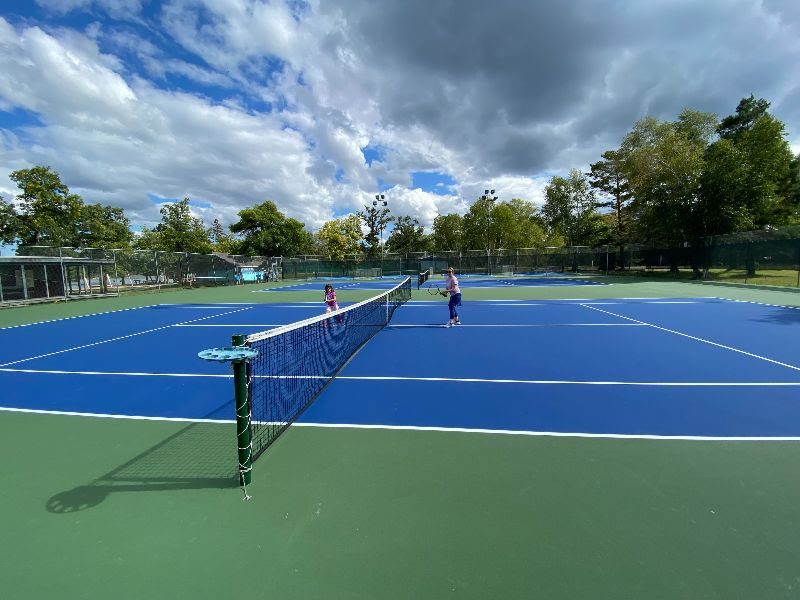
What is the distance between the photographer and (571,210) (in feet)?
236

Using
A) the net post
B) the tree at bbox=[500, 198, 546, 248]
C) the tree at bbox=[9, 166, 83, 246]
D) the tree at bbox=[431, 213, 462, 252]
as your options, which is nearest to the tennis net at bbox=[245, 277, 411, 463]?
the net post

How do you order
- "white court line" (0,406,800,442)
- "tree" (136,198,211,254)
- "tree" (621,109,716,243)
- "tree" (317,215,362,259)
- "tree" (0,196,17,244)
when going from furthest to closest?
1. "tree" (317,215,362,259)
2. "tree" (136,198,211,254)
3. "tree" (621,109,716,243)
4. "tree" (0,196,17,244)
5. "white court line" (0,406,800,442)

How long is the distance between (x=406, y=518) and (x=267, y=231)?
61036 mm

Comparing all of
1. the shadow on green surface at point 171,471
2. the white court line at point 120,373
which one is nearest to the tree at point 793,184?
the white court line at point 120,373

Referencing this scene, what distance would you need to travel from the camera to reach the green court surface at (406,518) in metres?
2.49

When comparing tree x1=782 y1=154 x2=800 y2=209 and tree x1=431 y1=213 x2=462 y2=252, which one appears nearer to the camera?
tree x1=782 y1=154 x2=800 y2=209

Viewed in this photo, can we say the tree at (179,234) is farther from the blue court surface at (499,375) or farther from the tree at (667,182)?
the tree at (667,182)

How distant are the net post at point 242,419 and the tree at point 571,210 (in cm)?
6874

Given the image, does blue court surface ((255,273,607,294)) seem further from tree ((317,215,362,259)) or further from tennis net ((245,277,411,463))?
tree ((317,215,362,259))

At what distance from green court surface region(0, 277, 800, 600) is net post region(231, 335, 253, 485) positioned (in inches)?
8.1

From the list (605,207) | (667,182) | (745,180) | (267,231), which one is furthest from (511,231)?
Result: (267,231)

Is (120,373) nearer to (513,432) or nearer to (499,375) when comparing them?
(499,375)

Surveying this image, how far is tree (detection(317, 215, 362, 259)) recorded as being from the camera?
233 feet

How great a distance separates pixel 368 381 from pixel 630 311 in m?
12.8
